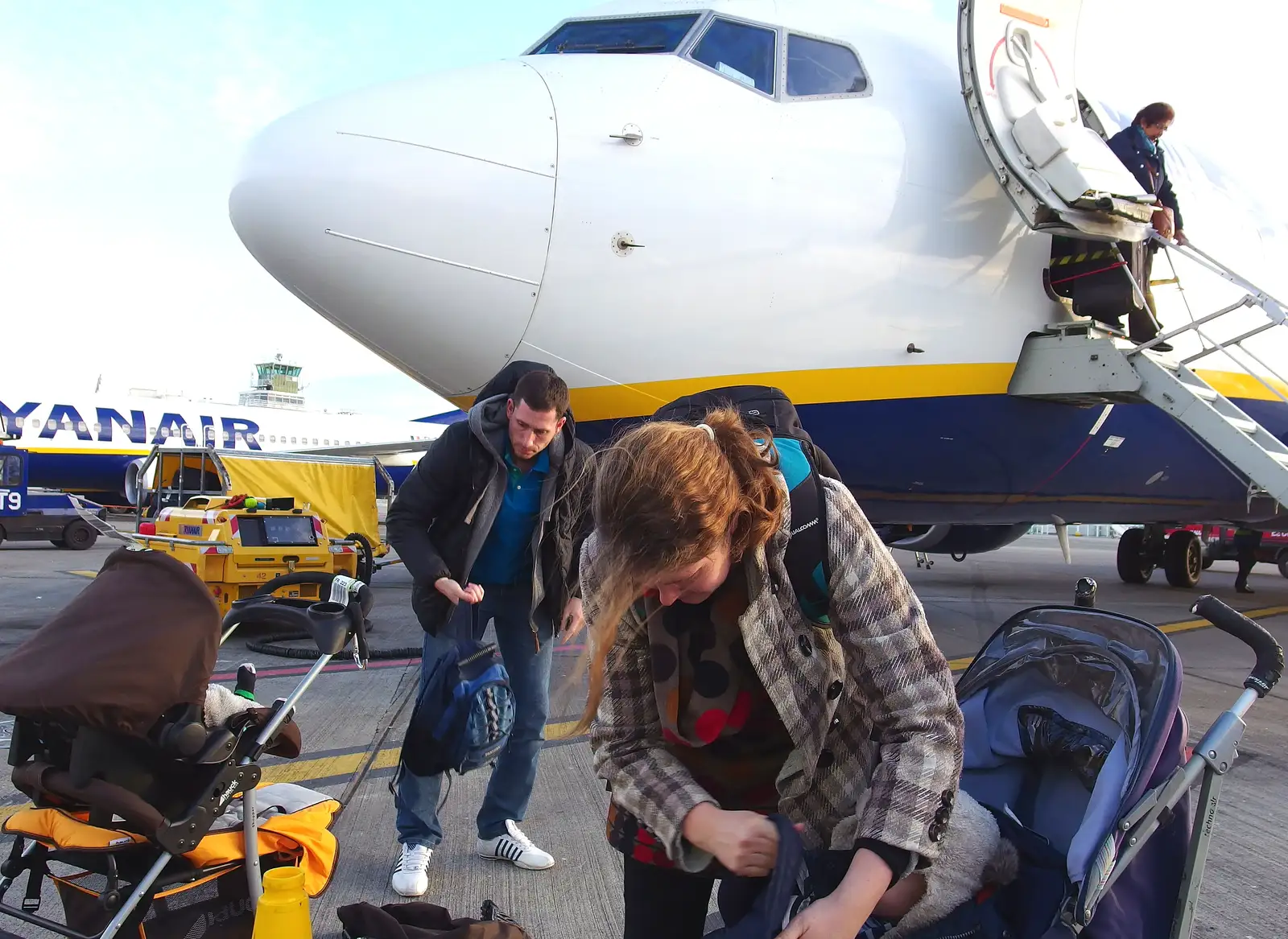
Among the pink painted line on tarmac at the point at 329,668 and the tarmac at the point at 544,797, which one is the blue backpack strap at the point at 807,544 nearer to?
the tarmac at the point at 544,797

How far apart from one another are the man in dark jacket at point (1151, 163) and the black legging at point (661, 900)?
5.26 m

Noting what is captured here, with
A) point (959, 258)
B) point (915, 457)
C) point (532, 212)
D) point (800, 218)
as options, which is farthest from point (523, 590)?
point (959, 258)

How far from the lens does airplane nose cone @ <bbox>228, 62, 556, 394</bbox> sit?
3891mm

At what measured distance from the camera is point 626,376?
4355 mm

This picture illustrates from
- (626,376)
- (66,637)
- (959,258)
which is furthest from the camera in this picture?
(959,258)

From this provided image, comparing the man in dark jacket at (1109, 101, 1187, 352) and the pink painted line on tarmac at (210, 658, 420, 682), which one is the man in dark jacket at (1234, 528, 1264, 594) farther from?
the pink painted line on tarmac at (210, 658, 420, 682)

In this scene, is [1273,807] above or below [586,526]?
below

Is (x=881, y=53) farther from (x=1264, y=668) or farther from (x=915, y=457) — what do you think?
(x=1264, y=668)

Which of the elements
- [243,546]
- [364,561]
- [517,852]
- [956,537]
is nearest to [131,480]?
[364,561]

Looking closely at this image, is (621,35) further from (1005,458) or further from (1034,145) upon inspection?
(1005,458)

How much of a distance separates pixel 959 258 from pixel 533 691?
3.60 m

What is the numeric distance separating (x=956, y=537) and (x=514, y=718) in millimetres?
7562

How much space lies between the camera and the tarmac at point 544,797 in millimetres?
2533

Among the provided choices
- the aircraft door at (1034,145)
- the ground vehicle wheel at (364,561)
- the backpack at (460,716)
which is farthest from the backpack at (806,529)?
the ground vehicle wheel at (364,561)
